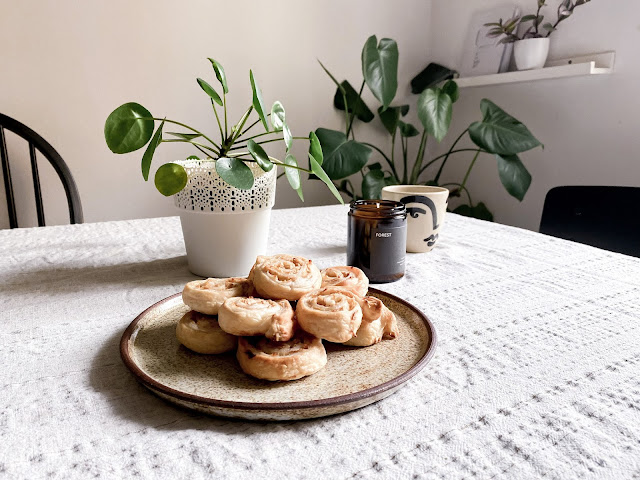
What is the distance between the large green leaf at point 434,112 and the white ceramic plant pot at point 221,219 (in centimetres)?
105

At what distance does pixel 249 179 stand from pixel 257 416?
332 mm

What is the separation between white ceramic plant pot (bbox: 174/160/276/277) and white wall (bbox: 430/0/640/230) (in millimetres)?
1437

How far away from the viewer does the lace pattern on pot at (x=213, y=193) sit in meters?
0.67

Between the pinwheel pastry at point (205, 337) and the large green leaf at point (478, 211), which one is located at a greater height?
the pinwheel pastry at point (205, 337)

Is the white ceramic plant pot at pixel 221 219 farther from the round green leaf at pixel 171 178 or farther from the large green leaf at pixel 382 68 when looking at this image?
the large green leaf at pixel 382 68

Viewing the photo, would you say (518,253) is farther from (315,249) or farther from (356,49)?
(356,49)

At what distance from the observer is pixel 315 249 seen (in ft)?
2.85

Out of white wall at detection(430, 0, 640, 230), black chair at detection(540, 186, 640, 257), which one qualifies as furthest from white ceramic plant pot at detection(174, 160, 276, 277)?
white wall at detection(430, 0, 640, 230)

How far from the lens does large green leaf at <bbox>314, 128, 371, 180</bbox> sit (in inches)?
70.4

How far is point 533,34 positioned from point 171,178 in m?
1.67

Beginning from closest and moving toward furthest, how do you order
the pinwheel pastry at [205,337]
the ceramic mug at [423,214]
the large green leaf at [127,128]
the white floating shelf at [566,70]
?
the pinwheel pastry at [205,337]
the large green leaf at [127,128]
the ceramic mug at [423,214]
the white floating shelf at [566,70]

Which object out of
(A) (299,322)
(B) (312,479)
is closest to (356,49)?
(A) (299,322)

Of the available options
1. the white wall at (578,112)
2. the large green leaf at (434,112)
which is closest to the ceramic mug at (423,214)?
the large green leaf at (434,112)

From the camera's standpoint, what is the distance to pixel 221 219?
0.69m
